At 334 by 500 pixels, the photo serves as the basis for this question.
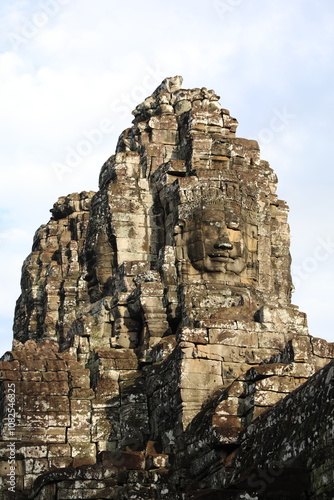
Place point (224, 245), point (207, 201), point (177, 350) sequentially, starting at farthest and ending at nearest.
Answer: point (207, 201), point (224, 245), point (177, 350)

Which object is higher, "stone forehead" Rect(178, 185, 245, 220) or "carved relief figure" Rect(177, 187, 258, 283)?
"stone forehead" Rect(178, 185, 245, 220)

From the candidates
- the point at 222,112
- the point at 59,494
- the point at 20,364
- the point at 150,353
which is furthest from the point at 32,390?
the point at 222,112

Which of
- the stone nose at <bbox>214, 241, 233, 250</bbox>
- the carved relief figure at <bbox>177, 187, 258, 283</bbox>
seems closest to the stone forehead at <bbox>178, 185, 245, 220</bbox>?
the carved relief figure at <bbox>177, 187, 258, 283</bbox>

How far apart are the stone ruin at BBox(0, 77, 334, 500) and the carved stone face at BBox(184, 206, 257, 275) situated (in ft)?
0.14

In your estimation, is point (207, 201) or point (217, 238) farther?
point (207, 201)

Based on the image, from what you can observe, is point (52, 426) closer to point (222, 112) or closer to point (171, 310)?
point (171, 310)

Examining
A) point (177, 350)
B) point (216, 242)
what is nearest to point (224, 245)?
point (216, 242)

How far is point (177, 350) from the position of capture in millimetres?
24406

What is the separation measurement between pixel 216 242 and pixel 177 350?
531 centimetres

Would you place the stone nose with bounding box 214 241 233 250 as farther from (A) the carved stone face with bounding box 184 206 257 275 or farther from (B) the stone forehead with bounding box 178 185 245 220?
(B) the stone forehead with bounding box 178 185 245 220

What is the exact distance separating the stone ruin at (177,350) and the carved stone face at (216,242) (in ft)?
0.14

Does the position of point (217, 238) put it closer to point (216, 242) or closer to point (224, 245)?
point (216, 242)

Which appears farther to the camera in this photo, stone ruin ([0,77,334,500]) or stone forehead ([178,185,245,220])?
stone forehead ([178,185,245,220])

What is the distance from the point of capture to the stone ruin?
19.7 m
